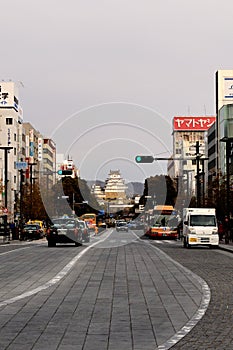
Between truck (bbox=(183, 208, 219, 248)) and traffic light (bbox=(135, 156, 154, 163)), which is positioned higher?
traffic light (bbox=(135, 156, 154, 163))

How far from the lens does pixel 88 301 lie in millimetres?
14906

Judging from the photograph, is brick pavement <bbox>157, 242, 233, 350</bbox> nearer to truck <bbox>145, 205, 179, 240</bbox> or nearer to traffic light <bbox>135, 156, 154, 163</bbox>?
traffic light <bbox>135, 156, 154, 163</bbox>

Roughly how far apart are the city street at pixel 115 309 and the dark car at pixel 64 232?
21.4 m

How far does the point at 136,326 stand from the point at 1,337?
2213mm

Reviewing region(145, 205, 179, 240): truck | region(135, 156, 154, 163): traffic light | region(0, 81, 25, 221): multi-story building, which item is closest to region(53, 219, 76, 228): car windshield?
region(135, 156, 154, 163): traffic light

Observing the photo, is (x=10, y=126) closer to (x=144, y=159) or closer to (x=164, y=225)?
(x=164, y=225)

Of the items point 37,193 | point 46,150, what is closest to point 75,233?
point 37,193

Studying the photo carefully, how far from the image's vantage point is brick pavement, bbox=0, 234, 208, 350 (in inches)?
397

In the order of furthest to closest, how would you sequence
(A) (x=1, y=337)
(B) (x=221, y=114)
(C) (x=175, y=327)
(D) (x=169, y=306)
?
(B) (x=221, y=114)
(D) (x=169, y=306)
(C) (x=175, y=327)
(A) (x=1, y=337)

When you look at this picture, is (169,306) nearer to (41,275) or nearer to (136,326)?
(136,326)

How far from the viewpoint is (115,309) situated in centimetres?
1363

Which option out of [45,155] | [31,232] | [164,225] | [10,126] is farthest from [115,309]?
[45,155]

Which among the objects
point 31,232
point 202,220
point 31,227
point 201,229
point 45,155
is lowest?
point 31,232

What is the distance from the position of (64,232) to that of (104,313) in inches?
1298
